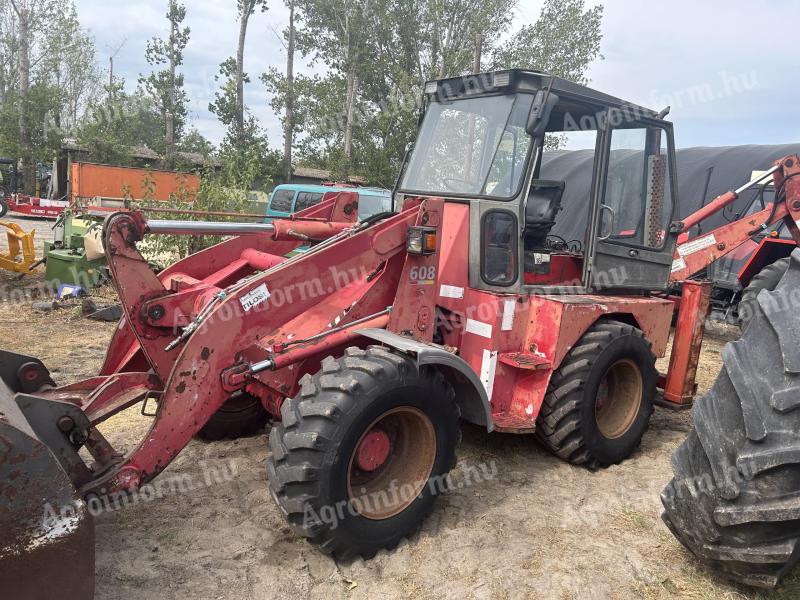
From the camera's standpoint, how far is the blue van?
1205cm

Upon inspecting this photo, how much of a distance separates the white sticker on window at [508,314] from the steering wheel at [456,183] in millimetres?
836

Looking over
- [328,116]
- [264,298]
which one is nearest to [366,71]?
[328,116]

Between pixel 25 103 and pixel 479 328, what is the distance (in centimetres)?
3218

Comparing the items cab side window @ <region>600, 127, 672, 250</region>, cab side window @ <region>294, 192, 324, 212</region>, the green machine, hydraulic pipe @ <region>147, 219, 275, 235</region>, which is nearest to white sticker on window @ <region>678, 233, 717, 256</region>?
cab side window @ <region>600, 127, 672, 250</region>

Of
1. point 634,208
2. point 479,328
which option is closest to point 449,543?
point 479,328

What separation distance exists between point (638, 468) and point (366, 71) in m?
23.8

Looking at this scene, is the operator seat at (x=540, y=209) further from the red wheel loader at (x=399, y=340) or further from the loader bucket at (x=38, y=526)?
the loader bucket at (x=38, y=526)

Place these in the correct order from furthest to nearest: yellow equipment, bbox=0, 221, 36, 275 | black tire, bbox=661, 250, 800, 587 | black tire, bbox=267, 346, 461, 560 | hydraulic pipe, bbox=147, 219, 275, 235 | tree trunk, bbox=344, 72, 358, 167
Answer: tree trunk, bbox=344, 72, 358, 167
yellow equipment, bbox=0, 221, 36, 275
hydraulic pipe, bbox=147, 219, 275, 235
black tire, bbox=267, 346, 461, 560
black tire, bbox=661, 250, 800, 587

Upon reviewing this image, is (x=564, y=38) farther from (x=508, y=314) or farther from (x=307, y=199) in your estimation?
(x=508, y=314)

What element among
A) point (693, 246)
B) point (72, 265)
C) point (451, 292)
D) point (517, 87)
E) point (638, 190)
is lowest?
point (72, 265)

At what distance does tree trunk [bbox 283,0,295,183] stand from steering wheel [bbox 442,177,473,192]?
25.5 meters

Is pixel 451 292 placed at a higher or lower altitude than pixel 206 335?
higher

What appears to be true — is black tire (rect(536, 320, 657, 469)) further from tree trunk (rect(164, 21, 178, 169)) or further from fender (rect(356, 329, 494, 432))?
tree trunk (rect(164, 21, 178, 169))

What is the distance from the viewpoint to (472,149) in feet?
13.1
